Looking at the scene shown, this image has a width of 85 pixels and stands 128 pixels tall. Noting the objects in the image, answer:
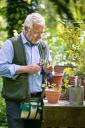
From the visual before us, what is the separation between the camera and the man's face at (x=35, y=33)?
143 inches

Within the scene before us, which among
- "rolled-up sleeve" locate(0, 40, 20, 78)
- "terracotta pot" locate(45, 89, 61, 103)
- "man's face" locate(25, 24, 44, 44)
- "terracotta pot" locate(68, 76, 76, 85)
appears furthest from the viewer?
"terracotta pot" locate(68, 76, 76, 85)

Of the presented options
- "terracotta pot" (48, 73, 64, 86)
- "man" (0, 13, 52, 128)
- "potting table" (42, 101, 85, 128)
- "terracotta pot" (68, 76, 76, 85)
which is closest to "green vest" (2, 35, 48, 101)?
"man" (0, 13, 52, 128)

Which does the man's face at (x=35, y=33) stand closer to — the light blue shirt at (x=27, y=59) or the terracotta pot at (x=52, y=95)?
the light blue shirt at (x=27, y=59)

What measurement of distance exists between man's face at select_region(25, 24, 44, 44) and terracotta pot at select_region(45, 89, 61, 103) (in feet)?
1.63

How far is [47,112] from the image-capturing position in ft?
12.3

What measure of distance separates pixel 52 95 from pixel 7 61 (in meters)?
0.55

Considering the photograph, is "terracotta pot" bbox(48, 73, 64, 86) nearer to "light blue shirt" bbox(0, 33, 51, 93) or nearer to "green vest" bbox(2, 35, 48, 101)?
"light blue shirt" bbox(0, 33, 51, 93)

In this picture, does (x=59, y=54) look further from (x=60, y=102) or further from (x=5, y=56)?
(x=5, y=56)

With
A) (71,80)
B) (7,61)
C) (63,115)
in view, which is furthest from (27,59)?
(71,80)

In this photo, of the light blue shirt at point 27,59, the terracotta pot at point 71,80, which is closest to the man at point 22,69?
the light blue shirt at point 27,59

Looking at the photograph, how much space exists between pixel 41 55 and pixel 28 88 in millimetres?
333

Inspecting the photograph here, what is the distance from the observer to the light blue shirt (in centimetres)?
354

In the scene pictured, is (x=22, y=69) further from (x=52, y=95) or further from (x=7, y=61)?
(x=52, y=95)

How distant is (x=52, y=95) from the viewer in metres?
A: 3.86
